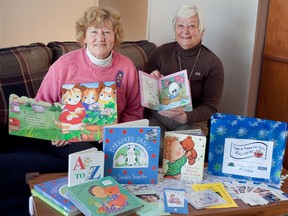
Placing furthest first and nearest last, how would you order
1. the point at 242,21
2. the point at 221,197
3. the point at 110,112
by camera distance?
the point at 242,21
the point at 110,112
the point at 221,197

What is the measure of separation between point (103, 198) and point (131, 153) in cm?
Answer: 25

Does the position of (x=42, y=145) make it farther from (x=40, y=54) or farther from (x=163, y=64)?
(x=163, y=64)

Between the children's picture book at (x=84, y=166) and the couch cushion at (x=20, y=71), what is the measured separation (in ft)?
2.67

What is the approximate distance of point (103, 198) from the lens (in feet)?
4.87

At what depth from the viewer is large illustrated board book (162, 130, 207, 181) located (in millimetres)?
1744

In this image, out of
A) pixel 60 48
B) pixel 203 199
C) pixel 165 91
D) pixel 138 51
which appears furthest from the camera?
pixel 138 51

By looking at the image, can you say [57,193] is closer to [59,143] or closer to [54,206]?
[54,206]

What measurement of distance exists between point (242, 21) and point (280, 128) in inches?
46.6

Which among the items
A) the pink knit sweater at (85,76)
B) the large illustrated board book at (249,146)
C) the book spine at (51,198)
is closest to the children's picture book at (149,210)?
the book spine at (51,198)

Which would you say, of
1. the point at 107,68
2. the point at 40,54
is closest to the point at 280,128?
the point at 107,68

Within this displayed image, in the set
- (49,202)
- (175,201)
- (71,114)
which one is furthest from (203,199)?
(71,114)

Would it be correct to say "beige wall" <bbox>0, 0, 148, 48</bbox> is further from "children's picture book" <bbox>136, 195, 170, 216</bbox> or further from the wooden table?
"children's picture book" <bbox>136, 195, 170, 216</bbox>

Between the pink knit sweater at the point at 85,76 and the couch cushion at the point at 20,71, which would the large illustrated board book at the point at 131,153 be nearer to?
the pink knit sweater at the point at 85,76

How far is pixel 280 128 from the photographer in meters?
1.75
